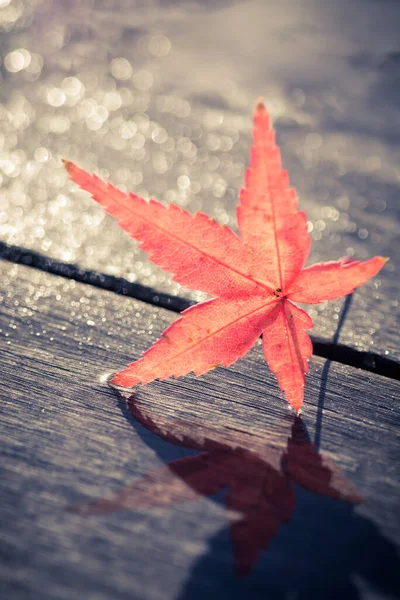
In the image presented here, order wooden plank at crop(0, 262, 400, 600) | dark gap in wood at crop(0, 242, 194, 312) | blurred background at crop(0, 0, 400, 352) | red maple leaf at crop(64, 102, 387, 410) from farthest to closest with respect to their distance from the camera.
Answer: blurred background at crop(0, 0, 400, 352) < dark gap in wood at crop(0, 242, 194, 312) < red maple leaf at crop(64, 102, 387, 410) < wooden plank at crop(0, 262, 400, 600)

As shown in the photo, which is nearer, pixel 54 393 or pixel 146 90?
pixel 54 393

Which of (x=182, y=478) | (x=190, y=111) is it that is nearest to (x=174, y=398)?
(x=182, y=478)

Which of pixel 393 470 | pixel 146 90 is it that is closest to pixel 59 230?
pixel 393 470

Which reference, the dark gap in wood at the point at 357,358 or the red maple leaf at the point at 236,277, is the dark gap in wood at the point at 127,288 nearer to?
the dark gap in wood at the point at 357,358

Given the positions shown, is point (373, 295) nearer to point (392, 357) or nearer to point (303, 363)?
point (392, 357)

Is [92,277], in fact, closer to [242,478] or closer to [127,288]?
[127,288]

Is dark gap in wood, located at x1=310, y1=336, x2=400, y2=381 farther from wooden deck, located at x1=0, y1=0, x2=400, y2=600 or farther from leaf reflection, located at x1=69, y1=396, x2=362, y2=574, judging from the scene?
leaf reflection, located at x1=69, y1=396, x2=362, y2=574

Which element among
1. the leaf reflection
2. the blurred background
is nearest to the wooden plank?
the leaf reflection
